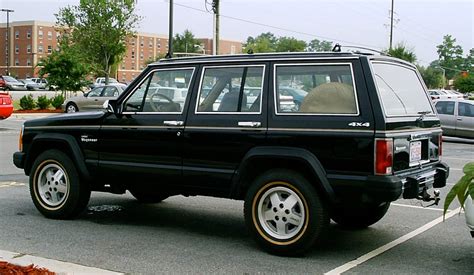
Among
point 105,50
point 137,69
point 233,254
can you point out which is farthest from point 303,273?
point 137,69

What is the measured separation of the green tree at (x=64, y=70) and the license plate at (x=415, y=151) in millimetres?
28232

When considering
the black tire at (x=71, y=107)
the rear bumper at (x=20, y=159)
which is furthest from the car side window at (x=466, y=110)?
the rear bumper at (x=20, y=159)

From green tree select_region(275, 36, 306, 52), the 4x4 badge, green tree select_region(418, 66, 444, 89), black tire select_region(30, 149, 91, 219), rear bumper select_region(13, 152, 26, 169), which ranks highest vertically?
green tree select_region(275, 36, 306, 52)

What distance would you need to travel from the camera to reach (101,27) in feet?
158

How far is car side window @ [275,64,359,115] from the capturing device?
5797 mm

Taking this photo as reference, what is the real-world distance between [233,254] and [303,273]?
0.89m

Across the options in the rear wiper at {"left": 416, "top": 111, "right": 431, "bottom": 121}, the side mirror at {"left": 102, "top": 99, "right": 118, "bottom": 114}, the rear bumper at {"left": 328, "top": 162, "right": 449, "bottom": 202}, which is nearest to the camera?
the rear bumper at {"left": 328, "top": 162, "right": 449, "bottom": 202}

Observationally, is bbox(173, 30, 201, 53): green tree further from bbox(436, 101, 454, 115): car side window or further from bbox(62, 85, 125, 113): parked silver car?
bbox(436, 101, 454, 115): car side window

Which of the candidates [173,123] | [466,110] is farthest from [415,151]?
[466,110]

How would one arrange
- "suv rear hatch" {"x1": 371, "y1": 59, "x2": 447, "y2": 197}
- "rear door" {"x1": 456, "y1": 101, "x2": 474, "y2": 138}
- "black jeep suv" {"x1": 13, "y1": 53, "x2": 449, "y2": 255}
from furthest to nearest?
"rear door" {"x1": 456, "y1": 101, "x2": 474, "y2": 138} < "black jeep suv" {"x1": 13, "y1": 53, "x2": 449, "y2": 255} < "suv rear hatch" {"x1": 371, "y1": 59, "x2": 447, "y2": 197}

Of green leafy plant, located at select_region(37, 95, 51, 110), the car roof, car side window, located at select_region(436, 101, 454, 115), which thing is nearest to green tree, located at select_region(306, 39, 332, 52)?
the car roof

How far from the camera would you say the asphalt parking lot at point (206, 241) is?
5598 mm

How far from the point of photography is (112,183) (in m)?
7.18

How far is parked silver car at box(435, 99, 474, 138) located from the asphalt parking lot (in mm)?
13504
